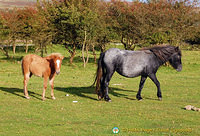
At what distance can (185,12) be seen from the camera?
107ft

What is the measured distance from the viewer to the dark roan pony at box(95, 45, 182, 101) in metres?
14.4

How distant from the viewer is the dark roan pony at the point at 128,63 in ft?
47.1

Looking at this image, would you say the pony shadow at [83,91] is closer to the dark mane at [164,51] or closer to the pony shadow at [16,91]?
the pony shadow at [16,91]

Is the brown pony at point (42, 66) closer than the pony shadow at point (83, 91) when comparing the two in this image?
Yes

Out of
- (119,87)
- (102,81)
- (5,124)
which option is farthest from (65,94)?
(5,124)

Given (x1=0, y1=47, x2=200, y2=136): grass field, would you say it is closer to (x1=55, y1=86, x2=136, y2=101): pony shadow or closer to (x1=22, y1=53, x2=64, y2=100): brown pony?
(x1=55, y1=86, x2=136, y2=101): pony shadow

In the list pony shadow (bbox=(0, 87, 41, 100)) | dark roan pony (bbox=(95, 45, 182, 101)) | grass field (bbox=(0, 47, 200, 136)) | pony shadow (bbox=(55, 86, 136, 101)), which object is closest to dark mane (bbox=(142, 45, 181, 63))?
dark roan pony (bbox=(95, 45, 182, 101))

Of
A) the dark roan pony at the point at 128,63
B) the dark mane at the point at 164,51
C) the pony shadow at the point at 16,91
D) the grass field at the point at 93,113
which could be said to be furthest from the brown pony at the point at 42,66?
the dark mane at the point at 164,51

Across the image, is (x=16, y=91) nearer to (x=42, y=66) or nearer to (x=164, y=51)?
(x=42, y=66)

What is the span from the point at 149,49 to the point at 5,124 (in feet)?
25.4

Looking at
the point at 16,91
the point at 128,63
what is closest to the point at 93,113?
the point at 128,63

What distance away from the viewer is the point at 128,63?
14.5m

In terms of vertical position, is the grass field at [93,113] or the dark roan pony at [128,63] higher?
the dark roan pony at [128,63]

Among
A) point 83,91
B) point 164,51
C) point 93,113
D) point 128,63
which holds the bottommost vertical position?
point 83,91
